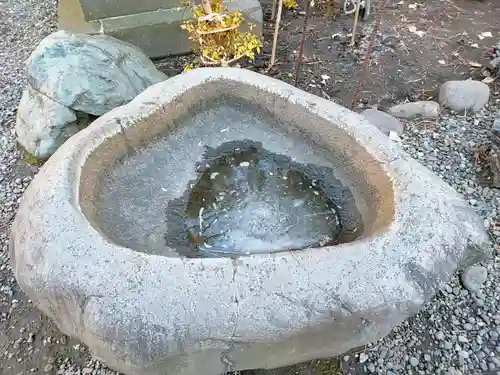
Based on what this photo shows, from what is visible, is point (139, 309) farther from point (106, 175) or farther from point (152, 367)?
point (106, 175)

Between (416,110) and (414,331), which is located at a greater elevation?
(416,110)

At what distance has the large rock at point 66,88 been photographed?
9.20 ft

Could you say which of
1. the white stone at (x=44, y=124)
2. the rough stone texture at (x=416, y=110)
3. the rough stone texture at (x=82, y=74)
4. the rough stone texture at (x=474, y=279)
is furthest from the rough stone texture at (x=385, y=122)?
the white stone at (x=44, y=124)

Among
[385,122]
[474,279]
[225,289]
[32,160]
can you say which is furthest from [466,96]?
[32,160]

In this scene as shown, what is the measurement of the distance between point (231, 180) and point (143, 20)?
179cm

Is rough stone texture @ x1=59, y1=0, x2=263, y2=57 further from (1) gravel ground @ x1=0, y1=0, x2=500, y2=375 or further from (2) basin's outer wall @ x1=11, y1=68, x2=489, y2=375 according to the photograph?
(2) basin's outer wall @ x1=11, y1=68, x2=489, y2=375

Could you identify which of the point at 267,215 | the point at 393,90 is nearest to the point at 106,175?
the point at 267,215

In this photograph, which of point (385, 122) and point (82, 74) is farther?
point (385, 122)

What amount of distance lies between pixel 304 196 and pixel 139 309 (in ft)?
3.35

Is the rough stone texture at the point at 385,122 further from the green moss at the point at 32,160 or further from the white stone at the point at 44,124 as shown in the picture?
the green moss at the point at 32,160

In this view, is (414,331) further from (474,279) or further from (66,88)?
(66,88)

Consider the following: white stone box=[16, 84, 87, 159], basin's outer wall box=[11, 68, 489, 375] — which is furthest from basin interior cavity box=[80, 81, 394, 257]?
white stone box=[16, 84, 87, 159]

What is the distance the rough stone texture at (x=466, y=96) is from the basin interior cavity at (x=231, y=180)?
157 centimetres

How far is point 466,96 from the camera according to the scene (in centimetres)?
328
